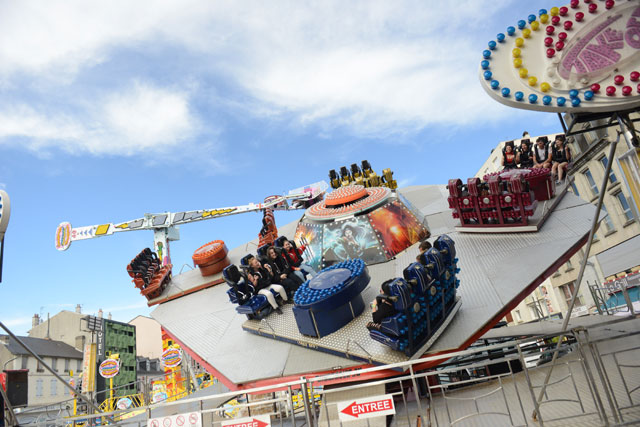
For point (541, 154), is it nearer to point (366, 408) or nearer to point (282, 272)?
point (282, 272)

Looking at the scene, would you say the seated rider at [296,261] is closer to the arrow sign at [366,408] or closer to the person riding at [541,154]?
the arrow sign at [366,408]

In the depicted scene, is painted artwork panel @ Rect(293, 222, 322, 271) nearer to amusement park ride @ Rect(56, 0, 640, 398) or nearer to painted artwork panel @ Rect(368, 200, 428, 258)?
amusement park ride @ Rect(56, 0, 640, 398)

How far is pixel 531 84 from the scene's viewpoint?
16.3 ft

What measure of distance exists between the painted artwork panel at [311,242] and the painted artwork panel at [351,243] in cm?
16

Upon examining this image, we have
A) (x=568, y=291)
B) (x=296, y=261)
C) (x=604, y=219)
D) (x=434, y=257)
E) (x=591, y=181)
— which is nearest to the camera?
(x=434, y=257)

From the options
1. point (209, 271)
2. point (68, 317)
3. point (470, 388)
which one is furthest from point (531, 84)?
point (68, 317)

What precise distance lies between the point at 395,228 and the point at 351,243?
1225mm

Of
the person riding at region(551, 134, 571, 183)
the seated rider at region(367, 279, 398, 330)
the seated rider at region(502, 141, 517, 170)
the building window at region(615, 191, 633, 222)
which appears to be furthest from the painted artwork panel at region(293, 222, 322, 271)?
the building window at region(615, 191, 633, 222)

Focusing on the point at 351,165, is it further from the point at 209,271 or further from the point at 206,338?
the point at 206,338

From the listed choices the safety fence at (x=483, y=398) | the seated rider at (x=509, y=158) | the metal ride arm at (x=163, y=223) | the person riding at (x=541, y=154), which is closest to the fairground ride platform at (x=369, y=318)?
the safety fence at (x=483, y=398)

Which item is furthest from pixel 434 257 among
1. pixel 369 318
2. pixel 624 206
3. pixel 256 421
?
pixel 624 206

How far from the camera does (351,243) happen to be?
427 inches

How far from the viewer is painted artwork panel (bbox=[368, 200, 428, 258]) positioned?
10.8 meters

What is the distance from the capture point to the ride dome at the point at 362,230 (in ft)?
35.3
